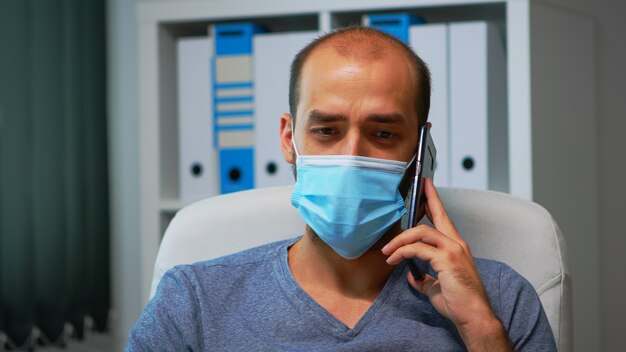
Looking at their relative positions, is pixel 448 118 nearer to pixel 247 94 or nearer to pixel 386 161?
pixel 247 94

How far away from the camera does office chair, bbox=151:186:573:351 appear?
1309mm

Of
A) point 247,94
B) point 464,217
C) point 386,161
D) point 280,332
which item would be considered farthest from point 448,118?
point 280,332

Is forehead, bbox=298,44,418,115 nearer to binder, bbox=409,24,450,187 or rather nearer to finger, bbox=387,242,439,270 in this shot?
finger, bbox=387,242,439,270

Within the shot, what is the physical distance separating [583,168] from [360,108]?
1.33 metres

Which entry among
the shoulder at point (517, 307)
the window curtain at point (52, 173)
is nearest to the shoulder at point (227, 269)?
the shoulder at point (517, 307)

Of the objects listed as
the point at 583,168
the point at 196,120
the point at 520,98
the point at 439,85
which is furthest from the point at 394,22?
the point at 583,168

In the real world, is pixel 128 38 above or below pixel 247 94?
above

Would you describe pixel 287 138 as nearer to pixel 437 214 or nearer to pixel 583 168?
pixel 437 214

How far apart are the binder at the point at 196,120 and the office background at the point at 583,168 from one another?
0.15m

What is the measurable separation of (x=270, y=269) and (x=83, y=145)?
4.68 ft

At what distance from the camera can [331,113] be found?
1257 millimetres

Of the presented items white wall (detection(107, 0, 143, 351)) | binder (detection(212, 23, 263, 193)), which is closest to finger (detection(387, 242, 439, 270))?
binder (detection(212, 23, 263, 193))

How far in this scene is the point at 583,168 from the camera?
7.75 feet

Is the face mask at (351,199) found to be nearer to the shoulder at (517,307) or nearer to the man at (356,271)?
the man at (356,271)
